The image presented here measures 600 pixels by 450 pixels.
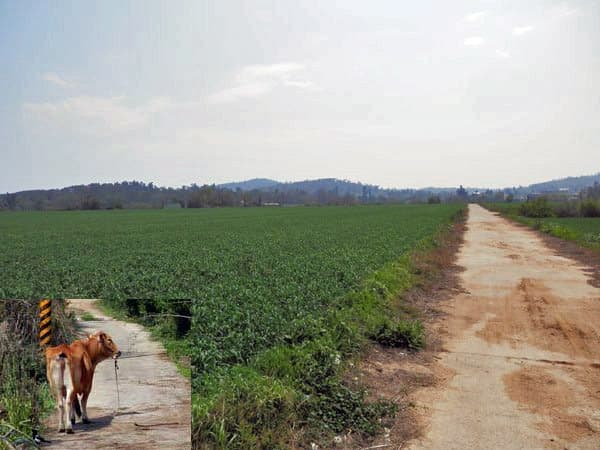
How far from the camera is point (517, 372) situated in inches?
310

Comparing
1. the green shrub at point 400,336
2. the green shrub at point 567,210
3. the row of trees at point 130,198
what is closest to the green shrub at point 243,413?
the green shrub at point 400,336

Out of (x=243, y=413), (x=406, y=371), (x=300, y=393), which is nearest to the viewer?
(x=243, y=413)

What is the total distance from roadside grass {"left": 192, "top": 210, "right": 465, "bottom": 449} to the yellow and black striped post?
8.28ft

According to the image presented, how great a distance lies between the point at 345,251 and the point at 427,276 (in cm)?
576

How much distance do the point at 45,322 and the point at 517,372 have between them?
280 inches

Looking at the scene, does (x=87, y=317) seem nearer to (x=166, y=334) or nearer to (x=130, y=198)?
(x=166, y=334)

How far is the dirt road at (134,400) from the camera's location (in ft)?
7.71

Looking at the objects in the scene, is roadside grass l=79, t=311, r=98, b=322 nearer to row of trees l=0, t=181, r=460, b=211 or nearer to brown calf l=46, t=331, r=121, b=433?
brown calf l=46, t=331, r=121, b=433

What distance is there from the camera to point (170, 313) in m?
2.87

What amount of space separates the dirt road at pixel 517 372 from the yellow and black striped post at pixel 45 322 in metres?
4.23

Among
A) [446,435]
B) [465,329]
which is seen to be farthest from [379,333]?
[446,435]

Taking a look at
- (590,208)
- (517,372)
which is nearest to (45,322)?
(517,372)

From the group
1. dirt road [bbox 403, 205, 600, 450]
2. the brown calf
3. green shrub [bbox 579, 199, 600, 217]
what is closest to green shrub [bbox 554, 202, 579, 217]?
green shrub [bbox 579, 199, 600, 217]

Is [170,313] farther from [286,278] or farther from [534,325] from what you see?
[286,278]
